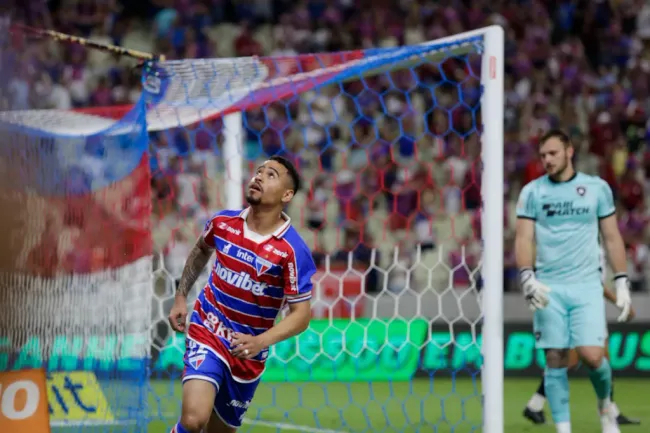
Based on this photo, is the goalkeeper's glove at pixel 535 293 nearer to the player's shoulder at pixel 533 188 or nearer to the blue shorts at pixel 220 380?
the player's shoulder at pixel 533 188

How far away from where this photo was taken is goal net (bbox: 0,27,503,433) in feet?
18.0

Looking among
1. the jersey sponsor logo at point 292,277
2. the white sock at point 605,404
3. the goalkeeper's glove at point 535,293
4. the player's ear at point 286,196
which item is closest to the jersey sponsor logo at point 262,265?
the jersey sponsor logo at point 292,277

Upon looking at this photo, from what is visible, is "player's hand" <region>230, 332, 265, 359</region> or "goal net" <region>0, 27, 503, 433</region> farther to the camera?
"goal net" <region>0, 27, 503, 433</region>

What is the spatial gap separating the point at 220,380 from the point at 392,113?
925 centimetres

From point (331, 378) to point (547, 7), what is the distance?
8.94 meters

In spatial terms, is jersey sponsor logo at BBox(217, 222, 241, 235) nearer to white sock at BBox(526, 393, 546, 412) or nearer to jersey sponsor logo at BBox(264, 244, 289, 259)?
jersey sponsor logo at BBox(264, 244, 289, 259)

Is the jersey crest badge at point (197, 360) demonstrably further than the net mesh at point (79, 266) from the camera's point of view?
No

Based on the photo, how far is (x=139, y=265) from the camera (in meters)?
6.29

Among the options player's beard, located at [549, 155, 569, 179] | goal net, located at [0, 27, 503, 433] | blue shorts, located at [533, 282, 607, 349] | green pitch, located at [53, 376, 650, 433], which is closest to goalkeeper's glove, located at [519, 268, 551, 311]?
blue shorts, located at [533, 282, 607, 349]

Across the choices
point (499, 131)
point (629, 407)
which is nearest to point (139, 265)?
point (499, 131)

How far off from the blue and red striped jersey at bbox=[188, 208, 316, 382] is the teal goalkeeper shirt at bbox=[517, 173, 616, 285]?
82.0 inches

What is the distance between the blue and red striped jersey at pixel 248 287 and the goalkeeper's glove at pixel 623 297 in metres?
2.40

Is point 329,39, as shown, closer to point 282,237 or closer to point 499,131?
point 499,131

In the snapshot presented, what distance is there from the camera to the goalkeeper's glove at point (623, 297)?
21.1ft
